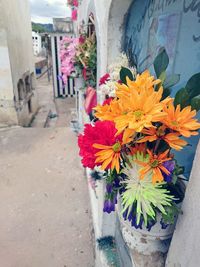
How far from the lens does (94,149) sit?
780 mm

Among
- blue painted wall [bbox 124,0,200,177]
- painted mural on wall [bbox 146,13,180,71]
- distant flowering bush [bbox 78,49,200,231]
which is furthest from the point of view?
painted mural on wall [bbox 146,13,180,71]

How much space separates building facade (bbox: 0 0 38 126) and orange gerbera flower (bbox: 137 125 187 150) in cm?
612

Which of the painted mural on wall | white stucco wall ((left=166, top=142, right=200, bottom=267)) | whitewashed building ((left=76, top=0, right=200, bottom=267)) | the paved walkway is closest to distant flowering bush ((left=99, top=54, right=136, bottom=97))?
whitewashed building ((left=76, top=0, right=200, bottom=267))

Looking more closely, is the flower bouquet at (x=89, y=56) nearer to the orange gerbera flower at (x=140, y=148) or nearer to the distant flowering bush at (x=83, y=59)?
the distant flowering bush at (x=83, y=59)

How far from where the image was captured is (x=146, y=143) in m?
0.81

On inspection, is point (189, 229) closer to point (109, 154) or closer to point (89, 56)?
point (109, 154)

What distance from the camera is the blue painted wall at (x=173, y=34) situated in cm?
92

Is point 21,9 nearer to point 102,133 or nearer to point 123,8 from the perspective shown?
point 123,8

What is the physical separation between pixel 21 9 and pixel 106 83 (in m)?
8.00

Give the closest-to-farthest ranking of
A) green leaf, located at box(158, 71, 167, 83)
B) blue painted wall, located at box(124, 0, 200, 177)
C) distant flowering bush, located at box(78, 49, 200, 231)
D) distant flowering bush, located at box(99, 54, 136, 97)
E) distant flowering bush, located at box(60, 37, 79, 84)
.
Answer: distant flowering bush, located at box(78, 49, 200, 231), green leaf, located at box(158, 71, 167, 83), blue painted wall, located at box(124, 0, 200, 177), distant flowering bush, located at box(99, 54, 136, 97), distant flowering bush, located at box(60, 37, 79, 84)

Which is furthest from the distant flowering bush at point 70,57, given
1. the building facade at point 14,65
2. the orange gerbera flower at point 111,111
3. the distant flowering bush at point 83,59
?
the building facade at point 14,65

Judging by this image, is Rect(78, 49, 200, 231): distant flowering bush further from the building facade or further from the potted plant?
the building facade

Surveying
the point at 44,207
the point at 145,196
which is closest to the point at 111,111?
the point at 145,196

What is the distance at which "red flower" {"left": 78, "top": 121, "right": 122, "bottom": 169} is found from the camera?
766 millimetres
